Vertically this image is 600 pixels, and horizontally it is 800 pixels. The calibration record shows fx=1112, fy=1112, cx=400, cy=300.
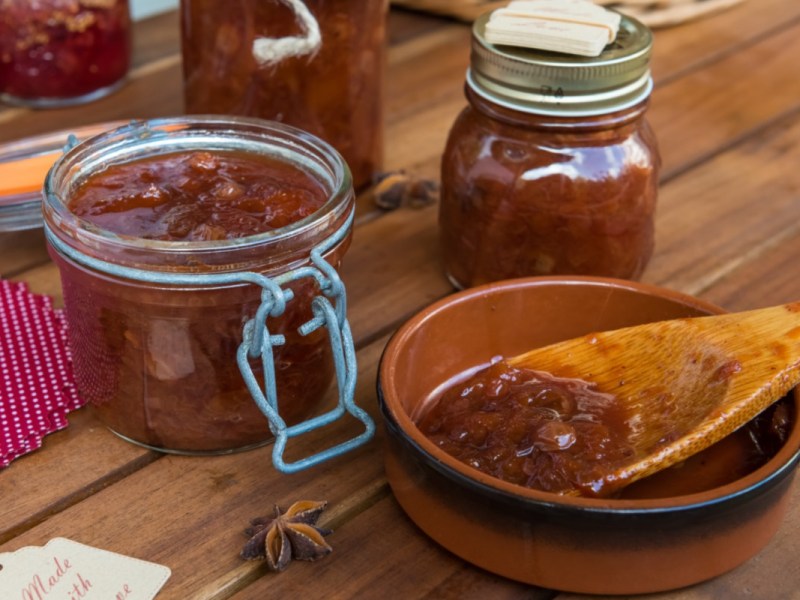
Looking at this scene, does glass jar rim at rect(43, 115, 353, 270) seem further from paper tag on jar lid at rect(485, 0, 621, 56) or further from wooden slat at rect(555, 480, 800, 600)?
wooden slat at rect(555, 480, 800, 600)

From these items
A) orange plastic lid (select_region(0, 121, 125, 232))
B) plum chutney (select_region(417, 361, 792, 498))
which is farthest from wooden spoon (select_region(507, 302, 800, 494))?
orange plastic lid (select_region(0, 121, 125, 232))

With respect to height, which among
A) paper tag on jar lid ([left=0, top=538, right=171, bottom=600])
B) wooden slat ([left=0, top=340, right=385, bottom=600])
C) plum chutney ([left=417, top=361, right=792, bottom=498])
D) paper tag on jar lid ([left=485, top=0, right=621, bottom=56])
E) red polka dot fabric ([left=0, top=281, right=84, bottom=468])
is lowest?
red polka dot fabric ([left=0, top=281, right=84, bottom=468])

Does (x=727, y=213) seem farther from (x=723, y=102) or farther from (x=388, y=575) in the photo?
(x=388, y=575)

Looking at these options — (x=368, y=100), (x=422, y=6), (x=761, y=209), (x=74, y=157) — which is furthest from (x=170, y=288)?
(x=422, y=6)

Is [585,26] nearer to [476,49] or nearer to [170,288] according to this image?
[476,49]

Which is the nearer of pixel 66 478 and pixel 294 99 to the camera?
pixel 66 478

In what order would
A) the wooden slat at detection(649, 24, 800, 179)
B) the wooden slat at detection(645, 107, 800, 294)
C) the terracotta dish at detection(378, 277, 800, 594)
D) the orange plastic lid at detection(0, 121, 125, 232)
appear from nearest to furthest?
the terracotta dish at detection(378, 277, 800, 594) → the orange plastic lid at detection(0, 121, 125, 232) → the wooden slat at detection(645, 107, 800, 294) → the wooden slat at detection(649, 24, 800, 179)
